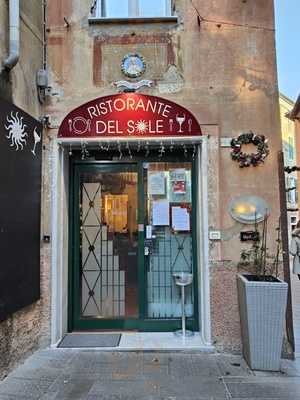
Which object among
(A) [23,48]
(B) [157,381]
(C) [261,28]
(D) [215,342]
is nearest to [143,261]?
(D) [215,342]

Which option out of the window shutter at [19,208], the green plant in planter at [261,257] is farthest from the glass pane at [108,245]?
the green plant in planter at [261,257]

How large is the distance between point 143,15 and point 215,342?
408 cm

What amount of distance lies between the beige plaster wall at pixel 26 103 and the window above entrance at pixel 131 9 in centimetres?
76

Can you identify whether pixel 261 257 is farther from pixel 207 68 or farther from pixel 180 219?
pixel 207 68

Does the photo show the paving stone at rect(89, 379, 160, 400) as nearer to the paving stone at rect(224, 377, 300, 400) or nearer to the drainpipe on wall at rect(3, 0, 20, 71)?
the paving stone at rect(224, 377, 300, 400)

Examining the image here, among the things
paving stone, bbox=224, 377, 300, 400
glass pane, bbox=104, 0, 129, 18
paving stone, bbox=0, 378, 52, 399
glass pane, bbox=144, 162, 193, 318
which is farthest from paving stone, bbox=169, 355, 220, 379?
glass pane, bbox=104, 0, 129, 18

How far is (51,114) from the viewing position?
489 cm

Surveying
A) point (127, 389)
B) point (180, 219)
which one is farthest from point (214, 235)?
point (127, 389)

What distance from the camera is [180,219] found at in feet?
17.6

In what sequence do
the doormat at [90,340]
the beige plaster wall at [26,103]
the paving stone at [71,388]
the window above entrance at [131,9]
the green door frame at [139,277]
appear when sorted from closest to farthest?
1. the paving stone at [71,388]
2. the beige plaster wall at [26,103]
3. the doormat at [90,340]
4. the window above entrance at [131,9]
5. the green door frame at [139,277]

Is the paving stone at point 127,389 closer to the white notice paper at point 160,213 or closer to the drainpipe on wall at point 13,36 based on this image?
the white notice paper at point 160,213

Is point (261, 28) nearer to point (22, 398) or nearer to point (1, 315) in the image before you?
point (1, 315)

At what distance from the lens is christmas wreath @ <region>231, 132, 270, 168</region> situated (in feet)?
15.6

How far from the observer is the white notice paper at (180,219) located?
5.35 metres
